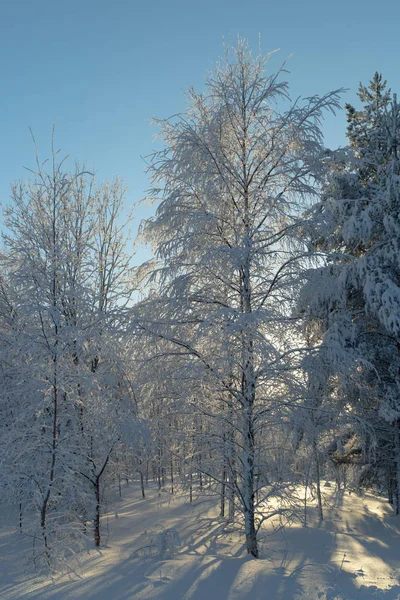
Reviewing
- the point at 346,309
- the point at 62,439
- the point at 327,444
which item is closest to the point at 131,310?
the point at 62,439

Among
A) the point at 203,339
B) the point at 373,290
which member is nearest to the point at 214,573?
the point at 203,339

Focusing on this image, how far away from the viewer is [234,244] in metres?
7.24

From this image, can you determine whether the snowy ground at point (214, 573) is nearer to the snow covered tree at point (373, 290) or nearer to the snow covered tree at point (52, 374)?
the snow covered tree at point (52, 374)

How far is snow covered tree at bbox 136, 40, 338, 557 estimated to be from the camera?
22.8ft

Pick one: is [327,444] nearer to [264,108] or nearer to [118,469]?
[118,469]

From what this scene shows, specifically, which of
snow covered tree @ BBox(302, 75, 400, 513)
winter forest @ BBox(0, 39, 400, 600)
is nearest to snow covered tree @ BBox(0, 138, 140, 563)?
winter forest @ BBox(0, 39, 400, 600)

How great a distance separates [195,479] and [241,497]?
0.87 meters

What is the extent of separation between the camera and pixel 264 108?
788 centimetres

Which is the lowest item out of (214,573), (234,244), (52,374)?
(214,573)

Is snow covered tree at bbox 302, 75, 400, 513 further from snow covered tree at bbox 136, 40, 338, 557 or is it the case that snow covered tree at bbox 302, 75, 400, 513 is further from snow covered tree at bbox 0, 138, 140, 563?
snow covered tree at bbox 0, 138, 140, 563

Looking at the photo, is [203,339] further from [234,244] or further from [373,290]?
[373,290]

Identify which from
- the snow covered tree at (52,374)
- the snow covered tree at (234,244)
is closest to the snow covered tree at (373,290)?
the snow covered tree at (234,244)

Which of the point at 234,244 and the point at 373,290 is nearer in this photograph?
the point at 234,244

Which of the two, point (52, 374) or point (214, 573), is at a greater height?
point (52, 374)
